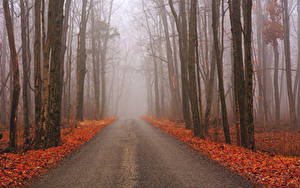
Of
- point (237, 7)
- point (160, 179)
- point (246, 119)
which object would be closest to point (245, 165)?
point (160, 179)

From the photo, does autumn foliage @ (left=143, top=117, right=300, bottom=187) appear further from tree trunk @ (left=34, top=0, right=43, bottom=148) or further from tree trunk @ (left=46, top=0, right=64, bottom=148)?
tree trunk @ (left=34, top=0, right=43, bottom=148)

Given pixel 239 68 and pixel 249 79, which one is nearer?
pixel 249 79

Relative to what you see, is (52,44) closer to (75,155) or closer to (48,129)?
(48,129)

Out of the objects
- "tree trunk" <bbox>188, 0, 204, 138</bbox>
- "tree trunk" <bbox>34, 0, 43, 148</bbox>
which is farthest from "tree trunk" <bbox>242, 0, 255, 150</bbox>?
"tree trunk" <bbox>34, 0, 43, 148</bbox>

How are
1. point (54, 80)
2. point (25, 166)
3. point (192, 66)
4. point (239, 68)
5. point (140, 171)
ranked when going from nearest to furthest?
point (140, 171) < point (25, 166) < point (239, 68) < point (54, 80) < point (192, 66)

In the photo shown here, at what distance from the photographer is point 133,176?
584 centimetres

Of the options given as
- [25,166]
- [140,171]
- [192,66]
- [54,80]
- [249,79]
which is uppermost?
[192,66]

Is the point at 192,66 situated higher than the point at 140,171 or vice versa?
the point at 192,66

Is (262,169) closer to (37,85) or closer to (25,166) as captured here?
(25,166)

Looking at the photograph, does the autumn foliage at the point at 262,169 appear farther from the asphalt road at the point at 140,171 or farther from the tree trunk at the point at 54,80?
the tree trunk at the point at 54,80

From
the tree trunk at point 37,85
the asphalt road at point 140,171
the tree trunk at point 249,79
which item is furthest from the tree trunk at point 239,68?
the tree trunk at point 37,85

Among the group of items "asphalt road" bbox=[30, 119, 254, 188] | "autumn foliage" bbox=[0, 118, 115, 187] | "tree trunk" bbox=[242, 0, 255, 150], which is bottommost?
"asphalt road" bbox=[30, 119, 254, 188]

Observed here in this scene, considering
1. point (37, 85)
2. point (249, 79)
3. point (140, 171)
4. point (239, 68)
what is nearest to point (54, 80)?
point (37, 85)

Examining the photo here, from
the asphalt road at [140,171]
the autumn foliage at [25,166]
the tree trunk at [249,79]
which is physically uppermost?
the tree trunk at [249,79]
